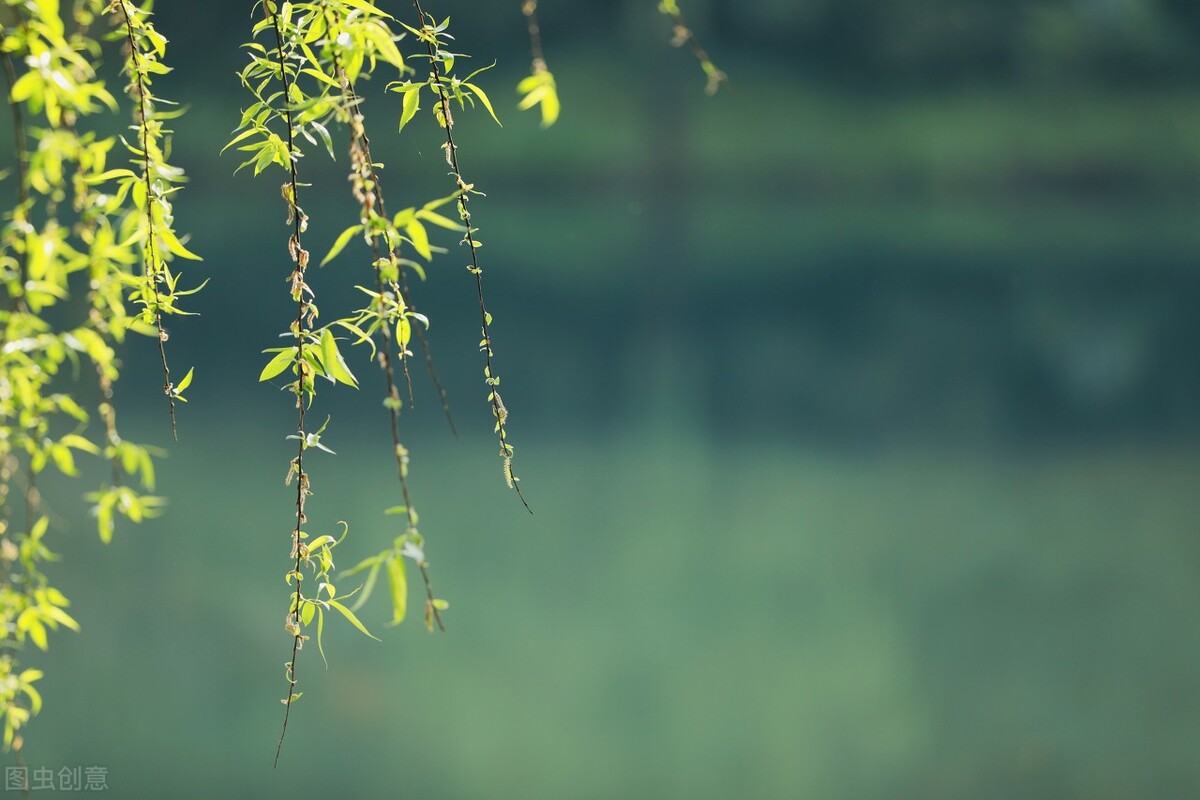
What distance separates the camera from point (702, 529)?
15.9 ft

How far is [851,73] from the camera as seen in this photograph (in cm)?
1430

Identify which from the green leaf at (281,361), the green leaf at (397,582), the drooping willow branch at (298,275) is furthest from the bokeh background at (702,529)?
the green leaf at (397,582)

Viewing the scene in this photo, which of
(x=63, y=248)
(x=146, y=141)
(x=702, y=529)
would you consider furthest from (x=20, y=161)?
(x=702, y=529)

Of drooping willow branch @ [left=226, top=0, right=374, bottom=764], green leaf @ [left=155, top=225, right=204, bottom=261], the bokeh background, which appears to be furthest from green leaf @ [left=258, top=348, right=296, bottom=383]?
the bokeh background

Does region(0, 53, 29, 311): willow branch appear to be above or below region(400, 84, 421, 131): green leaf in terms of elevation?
below

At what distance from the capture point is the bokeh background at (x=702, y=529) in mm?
3242

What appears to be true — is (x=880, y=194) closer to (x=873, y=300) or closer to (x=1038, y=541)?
(x=873, y=300)

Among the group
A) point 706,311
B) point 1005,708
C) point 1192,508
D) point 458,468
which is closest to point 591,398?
point 458,468

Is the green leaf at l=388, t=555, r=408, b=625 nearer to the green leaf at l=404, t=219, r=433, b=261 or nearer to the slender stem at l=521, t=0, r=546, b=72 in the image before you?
the green leaf at l=404, t=219, r=433, b=261

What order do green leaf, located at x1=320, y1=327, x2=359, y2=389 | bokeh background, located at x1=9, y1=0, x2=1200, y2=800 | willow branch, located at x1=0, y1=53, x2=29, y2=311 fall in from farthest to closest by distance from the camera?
1. bokeh background, located at x1=9, y1=0, x2=1200, y2=800
2. green leaf, located at x1=320, y1=327, x2=359, y2=389
3. willow branch, located at x1=0, y1=53, x2=29, y2=311

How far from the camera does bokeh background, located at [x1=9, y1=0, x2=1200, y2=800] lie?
324cm

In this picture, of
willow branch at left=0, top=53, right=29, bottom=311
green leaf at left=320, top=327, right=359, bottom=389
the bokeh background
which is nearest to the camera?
willow branch at left=0, top=53, right=29, bottom=311

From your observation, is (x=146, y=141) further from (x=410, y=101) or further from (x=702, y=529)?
(x=702, y=529)

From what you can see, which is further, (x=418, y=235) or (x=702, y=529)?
(x=702, y=529)
